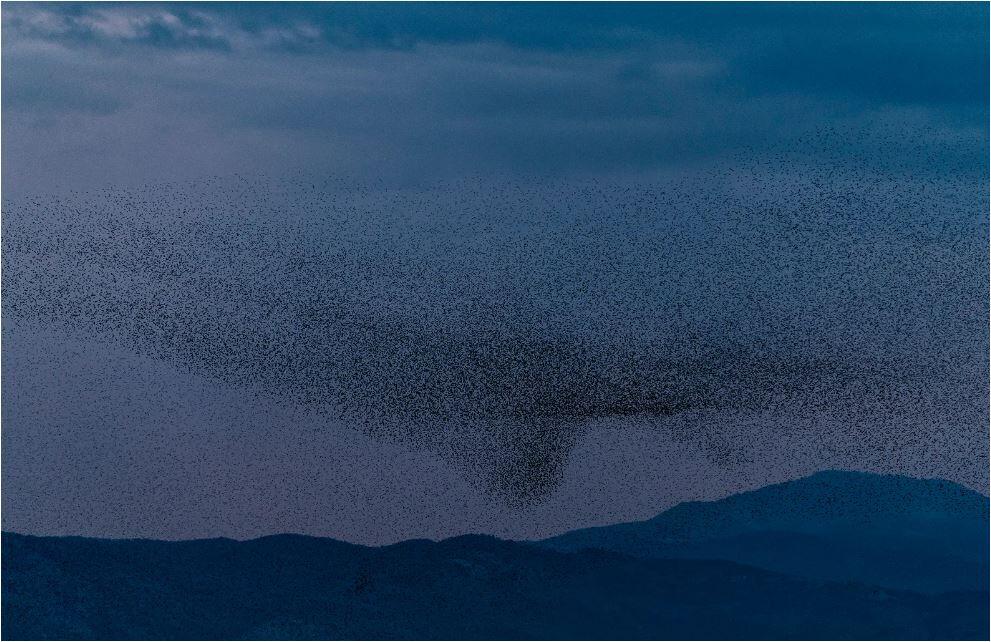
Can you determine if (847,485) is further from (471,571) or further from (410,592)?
(410,592)

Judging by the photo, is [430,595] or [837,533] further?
[837,533]

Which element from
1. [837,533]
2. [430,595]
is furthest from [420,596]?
[837,533]

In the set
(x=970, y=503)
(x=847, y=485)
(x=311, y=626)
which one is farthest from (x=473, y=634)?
(x=970, y=503)

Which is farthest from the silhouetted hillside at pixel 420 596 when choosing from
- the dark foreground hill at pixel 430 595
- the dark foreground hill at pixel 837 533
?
the dark foreground hill at pixel 837 533

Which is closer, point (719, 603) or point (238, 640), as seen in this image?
point (238, 640)

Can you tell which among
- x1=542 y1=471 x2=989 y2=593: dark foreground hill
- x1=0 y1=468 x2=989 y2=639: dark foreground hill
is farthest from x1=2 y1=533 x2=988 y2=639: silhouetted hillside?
x1=542 y1=471 x2=989 y2=593: dark foreground hill

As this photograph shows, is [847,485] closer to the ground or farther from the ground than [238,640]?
farther from the ground

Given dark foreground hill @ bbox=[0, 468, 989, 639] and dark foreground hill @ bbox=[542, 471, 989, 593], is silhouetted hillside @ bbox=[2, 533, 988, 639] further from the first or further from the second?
dark foreground hill @ bbox=[542, 471, 989, 593]

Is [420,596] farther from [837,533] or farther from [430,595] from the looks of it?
[837,533]
